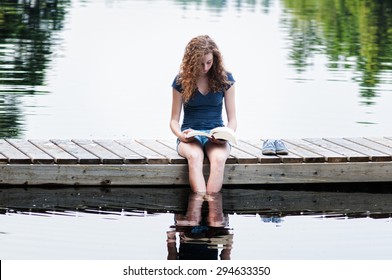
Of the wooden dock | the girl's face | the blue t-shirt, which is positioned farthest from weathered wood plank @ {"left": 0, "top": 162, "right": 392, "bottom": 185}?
the girl's face

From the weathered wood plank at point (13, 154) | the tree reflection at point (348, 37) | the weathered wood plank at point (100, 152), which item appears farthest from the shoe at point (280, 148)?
the tree reflection at point (348, 37)

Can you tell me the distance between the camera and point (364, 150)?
36.6 ft

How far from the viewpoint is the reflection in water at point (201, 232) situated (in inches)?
337

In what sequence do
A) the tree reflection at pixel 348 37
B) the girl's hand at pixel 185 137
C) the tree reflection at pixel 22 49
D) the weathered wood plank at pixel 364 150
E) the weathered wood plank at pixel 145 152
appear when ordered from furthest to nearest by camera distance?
the tree reflection at pixel 348 37 → the tree reflection at pixel 22 49 → the weathered wood plank at pixel 364 150 → the weathered wood plank at pixel 145 152 → the girl's hand at pixel 185 137

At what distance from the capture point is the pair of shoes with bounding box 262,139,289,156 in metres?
10.8

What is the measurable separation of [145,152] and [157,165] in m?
0.33

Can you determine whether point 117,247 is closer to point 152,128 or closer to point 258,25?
point 152,128

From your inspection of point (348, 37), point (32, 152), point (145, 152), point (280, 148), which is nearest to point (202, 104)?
point (145, 152)

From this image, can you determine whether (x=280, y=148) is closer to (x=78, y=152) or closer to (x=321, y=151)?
(x=321, y=151)

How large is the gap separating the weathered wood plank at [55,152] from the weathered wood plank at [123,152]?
0.42 meters

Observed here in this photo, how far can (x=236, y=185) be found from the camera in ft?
35.1

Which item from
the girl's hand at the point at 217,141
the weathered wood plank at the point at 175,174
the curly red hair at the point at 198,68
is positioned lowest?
the weathered wood plank at the point at 175,174

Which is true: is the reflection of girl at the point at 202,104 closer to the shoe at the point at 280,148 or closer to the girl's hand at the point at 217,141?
the girl's hand at the point at 217,141
